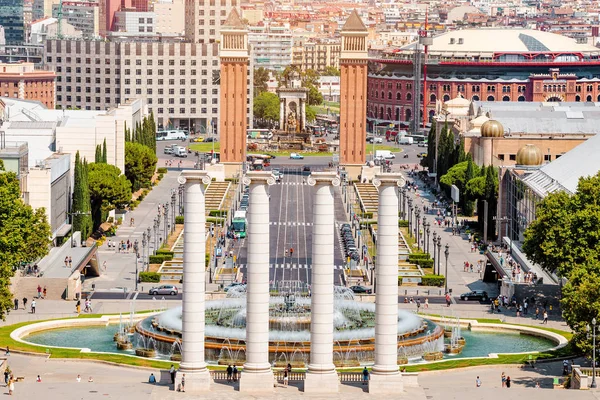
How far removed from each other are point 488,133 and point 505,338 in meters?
71.8

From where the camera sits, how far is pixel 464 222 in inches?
6821

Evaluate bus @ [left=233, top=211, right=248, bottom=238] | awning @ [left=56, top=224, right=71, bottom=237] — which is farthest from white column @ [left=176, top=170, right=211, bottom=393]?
bus @ [left=233, top=211, right=248, bottom=238]

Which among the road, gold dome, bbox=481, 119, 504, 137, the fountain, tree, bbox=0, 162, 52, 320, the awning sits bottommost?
the road

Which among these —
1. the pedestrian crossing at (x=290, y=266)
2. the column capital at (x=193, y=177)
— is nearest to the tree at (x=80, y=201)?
the pedestrian crossing at (x=290, y=266)

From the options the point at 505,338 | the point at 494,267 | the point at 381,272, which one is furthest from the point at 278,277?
the point at 381,272

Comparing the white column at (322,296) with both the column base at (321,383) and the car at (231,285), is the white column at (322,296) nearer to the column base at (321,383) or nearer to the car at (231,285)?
the column base at (321,383)

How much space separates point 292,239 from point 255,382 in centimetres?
7241

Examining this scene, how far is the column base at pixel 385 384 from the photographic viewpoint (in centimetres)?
8844

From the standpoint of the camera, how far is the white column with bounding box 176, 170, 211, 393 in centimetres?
8769

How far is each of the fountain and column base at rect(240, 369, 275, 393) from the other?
448 inches

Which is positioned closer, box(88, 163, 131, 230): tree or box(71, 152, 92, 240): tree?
box(71, 152, 92, 240): tree

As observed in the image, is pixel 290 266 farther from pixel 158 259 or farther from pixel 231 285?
pixel 231 285

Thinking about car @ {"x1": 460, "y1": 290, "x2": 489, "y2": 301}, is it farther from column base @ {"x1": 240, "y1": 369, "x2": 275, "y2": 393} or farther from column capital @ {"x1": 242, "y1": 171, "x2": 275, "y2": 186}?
column capital @ {"x1": 242, "y1": 171, "x2": 275, "y2": 186}

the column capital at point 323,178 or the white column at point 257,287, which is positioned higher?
the column capital at point 323,178
